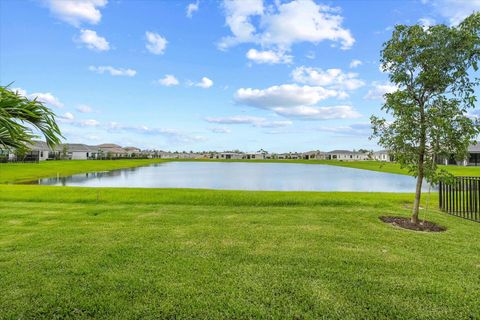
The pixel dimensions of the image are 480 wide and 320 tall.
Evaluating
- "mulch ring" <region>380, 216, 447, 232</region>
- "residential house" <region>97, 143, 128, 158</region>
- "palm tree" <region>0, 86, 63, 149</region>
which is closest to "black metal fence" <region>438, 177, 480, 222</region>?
"mulch ring" <region>380, 216, 447, 232</region>

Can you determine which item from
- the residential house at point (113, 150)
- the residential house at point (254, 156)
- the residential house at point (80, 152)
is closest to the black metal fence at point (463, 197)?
the residential house at point (80, 152)

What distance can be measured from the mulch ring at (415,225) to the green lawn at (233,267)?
0.33m

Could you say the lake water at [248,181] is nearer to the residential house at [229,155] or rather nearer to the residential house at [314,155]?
the residential house at [314,155]

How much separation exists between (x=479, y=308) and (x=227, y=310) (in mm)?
2898

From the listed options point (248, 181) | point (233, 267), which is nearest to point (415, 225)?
point (233, 267)

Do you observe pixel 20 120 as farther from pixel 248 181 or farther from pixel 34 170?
pixel 34 170

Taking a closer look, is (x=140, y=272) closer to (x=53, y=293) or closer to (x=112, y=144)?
(x=53, y=293)

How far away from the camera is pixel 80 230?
22.2 ft

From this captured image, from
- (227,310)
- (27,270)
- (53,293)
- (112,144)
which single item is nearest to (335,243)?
(227,310)

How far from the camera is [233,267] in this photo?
4484 mm

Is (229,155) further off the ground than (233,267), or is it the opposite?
(229,155)

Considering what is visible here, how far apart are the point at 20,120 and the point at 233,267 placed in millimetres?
3307

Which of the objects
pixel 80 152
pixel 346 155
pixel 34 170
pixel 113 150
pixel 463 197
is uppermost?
pixel 113 150

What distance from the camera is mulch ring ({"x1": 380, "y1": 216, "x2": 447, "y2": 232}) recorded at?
23.5ft
